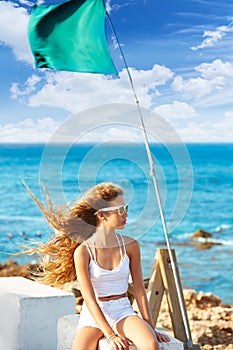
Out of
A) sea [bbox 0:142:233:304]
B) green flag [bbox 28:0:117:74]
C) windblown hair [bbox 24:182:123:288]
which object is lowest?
A: sea [bbox 0:142:233:304]

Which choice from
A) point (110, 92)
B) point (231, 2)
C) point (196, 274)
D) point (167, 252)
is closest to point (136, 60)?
point (110, 92)

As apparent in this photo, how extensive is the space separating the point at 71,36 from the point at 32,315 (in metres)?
1.77

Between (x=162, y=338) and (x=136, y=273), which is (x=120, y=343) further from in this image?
(x=136, y=273)

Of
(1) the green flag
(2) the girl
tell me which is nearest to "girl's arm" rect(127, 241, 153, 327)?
(2) the girl

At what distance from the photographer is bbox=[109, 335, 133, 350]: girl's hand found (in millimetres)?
2813

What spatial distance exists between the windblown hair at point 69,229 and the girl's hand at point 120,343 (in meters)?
0.57

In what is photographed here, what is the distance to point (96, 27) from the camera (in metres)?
4.29

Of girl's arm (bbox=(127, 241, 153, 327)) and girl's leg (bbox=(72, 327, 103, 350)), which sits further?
girl's arm (bbox=(127, 241, 153, 327))

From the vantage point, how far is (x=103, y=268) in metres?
3.09

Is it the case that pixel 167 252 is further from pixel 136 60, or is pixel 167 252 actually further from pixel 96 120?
pixel 136 60

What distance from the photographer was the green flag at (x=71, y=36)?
4.20 m

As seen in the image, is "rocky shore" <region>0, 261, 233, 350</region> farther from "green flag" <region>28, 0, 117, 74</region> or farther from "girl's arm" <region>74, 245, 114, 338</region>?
"girl's arm" <region>74, 245, 114, 338</region>

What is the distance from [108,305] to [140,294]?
168 mm

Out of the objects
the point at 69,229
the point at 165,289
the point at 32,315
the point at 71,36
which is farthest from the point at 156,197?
the point at 69,229
